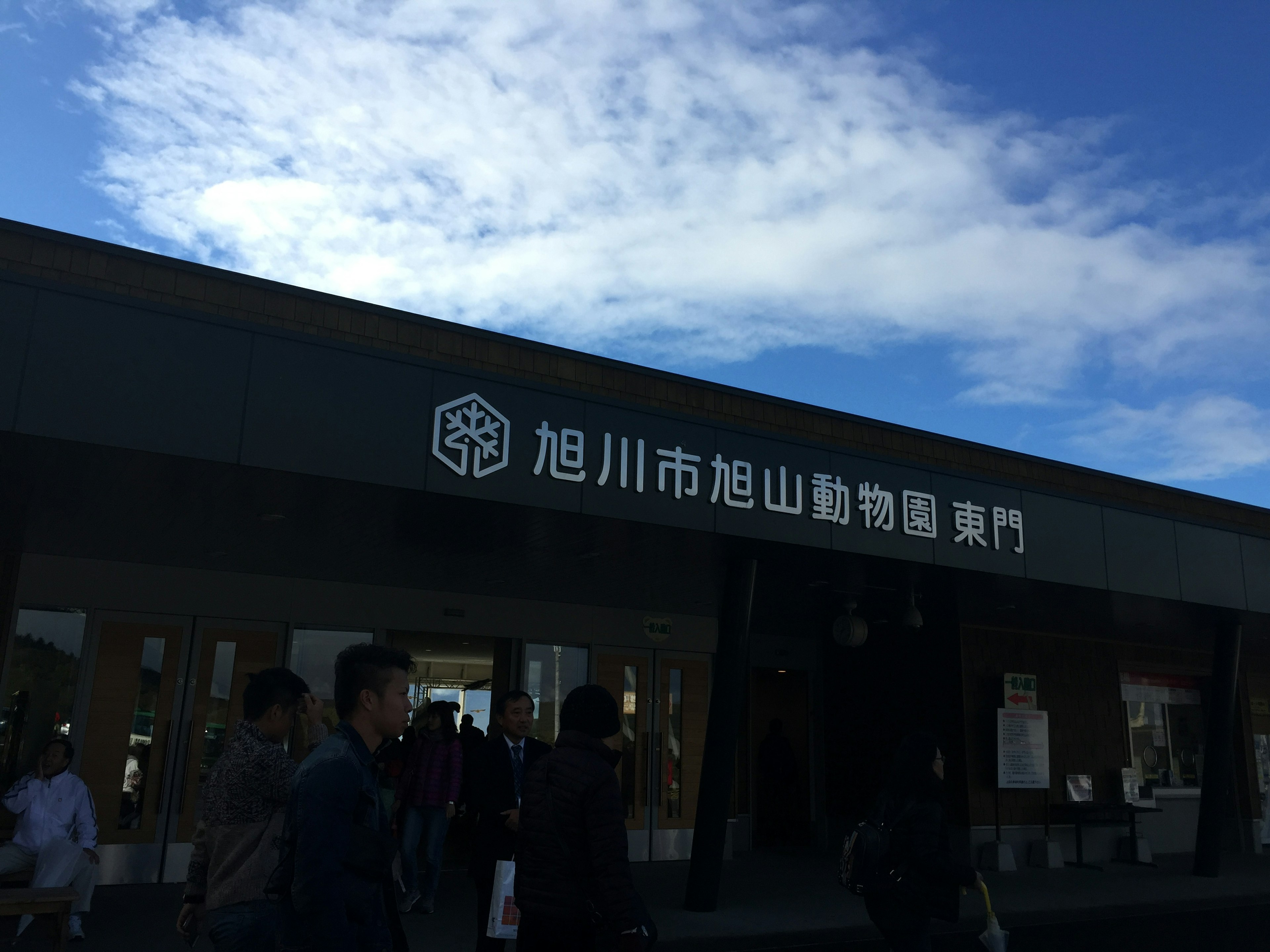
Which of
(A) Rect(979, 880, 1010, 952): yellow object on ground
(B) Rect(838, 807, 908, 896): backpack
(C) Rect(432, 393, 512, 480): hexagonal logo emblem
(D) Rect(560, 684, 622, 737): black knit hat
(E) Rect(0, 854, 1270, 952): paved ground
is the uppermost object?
(C) Rect(432, 393, 512, 480): hexagonal logo emblem

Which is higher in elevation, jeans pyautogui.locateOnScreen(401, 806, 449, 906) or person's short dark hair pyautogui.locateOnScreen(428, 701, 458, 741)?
person's short dark hair pyautogui.locateOnScreen(428, 701, 458, 741)

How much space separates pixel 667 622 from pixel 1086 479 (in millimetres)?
6379

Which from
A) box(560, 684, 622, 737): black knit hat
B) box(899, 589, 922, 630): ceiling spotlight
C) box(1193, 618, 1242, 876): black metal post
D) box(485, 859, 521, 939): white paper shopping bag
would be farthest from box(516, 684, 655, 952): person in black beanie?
box(1193, 618, 1242, 876): black metal post

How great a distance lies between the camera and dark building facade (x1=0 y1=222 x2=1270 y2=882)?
A: 21.9 feet

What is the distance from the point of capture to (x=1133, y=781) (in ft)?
49.8

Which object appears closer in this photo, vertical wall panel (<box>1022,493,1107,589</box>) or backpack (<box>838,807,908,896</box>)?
backpack (<box>838,807,908,896</box>)

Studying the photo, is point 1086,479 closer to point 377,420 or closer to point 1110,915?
point 1110,915

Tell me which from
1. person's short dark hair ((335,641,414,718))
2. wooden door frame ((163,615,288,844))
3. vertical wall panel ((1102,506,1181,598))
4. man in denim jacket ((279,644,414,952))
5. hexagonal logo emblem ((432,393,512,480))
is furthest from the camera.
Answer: vertical wall panel ((1102,506,1181,598))

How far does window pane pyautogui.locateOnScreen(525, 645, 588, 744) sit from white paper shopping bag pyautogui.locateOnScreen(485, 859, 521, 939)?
7817 mm

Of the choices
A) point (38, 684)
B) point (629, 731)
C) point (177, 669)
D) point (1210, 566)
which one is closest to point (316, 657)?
point (177, 669)

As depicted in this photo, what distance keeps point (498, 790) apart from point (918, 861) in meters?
2.20

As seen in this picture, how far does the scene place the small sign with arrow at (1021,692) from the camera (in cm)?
1362

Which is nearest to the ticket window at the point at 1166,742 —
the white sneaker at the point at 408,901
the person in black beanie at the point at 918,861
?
the white sneaker at the point at 408,901

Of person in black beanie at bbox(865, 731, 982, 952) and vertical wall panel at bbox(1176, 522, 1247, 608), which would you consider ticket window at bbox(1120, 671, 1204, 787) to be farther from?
person in black beanie at bbox(865, 731, 982, 952)
